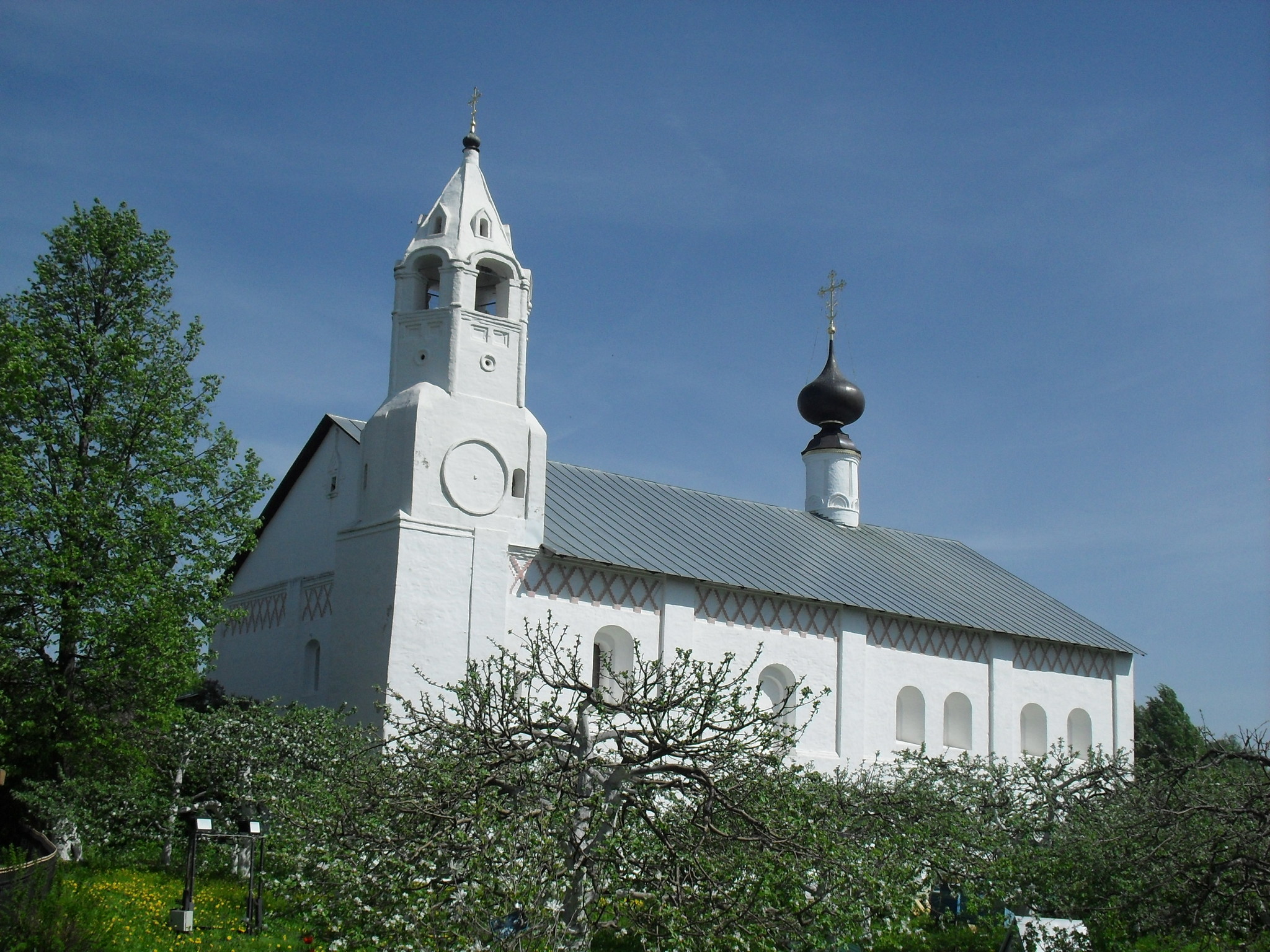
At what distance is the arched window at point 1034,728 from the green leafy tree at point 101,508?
17.1m

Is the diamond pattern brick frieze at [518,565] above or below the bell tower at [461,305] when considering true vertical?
below

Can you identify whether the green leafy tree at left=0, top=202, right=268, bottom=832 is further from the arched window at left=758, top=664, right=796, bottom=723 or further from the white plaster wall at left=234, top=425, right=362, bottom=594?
the arched window at left=758, top=664, right=796, bottom=723

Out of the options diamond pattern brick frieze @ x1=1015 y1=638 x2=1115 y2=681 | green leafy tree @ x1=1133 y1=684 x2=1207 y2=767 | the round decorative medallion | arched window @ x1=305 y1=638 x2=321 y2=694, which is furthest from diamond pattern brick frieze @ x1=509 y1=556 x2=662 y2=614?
green leafy tree @ x1=1133 y1=684 x2=1207 y2=767

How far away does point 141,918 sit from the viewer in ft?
44.4

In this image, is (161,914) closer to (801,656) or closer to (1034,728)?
(801,656)

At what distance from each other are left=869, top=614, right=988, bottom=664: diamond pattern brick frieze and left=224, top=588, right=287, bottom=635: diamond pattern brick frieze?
11.1 meters

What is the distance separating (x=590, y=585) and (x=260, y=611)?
6455 mm

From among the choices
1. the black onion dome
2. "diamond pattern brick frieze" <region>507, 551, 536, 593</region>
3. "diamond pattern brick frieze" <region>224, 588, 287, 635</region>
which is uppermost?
the black onion dome

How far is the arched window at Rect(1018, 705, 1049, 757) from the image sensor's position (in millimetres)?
27078

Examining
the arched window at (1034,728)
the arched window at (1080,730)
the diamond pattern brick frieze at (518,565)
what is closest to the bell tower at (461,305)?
the diamond pattern brick frieze at (518,565)

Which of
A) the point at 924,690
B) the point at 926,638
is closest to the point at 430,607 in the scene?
the point at 924,690

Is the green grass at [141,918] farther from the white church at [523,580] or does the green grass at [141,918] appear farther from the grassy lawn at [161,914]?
the white church at [523,580]

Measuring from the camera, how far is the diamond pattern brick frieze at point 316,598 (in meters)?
20.4

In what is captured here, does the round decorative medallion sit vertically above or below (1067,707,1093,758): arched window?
above
